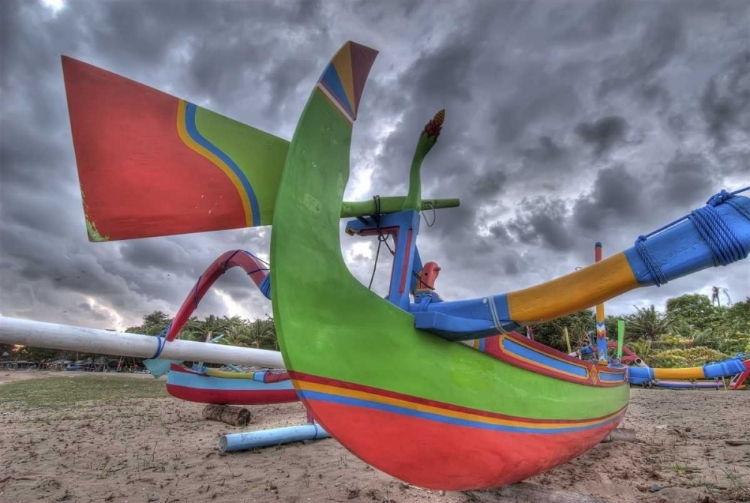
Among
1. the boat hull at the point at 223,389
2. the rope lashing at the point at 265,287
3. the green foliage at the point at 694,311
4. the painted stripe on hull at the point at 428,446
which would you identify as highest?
the green foliage at the point at 694,311

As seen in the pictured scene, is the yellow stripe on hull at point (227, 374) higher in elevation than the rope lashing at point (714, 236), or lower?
lower

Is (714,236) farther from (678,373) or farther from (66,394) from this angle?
(66,394)

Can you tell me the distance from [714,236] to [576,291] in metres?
0.62

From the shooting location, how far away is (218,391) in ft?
26.4

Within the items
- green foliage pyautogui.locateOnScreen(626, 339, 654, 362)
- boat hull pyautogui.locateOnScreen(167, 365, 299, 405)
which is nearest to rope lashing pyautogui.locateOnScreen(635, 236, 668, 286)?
boat hull pyautogui.locateOnScreen(167, 365, 299, 405)

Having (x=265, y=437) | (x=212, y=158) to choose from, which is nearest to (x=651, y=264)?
(x=212, y=158)

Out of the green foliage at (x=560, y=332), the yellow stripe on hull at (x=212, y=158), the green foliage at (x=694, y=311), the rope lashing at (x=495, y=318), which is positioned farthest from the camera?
the green foliage at (x=694, y=311)

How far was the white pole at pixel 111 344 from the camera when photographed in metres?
2.88

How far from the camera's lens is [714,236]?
1727 mm

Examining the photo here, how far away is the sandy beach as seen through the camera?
3.44 metres

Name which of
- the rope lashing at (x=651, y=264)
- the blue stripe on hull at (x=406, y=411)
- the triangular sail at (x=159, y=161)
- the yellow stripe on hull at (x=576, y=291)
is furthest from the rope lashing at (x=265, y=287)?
the rope lashing at (x=651, y=264)

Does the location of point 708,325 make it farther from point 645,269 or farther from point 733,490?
point 645,269

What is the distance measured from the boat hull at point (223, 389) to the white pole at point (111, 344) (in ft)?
→ 10.6

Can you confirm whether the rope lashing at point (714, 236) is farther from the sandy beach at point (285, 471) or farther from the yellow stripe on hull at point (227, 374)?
the yellow stripe on hull at point (227, 374)
